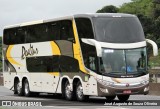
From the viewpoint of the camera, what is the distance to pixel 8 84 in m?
35.4

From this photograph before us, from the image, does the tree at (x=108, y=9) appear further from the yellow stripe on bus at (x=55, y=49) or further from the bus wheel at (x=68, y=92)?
the bus wheel at (x=68, y=92)

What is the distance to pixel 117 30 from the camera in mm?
25109

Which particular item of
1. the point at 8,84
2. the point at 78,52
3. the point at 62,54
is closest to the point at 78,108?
the point at 78,52

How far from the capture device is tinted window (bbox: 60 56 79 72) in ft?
87.7

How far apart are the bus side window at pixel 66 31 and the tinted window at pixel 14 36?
5.31 m

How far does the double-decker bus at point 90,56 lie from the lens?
2453 cm

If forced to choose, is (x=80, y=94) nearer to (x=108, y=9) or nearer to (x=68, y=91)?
(x=68, y=91)

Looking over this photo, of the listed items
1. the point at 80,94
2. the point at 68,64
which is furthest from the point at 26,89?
the point at 80,94

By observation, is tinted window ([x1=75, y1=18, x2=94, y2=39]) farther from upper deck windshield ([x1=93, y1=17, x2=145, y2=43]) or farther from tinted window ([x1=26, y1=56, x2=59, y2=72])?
tinted window ([x1=26, y1=56, x2=59, y2=72])

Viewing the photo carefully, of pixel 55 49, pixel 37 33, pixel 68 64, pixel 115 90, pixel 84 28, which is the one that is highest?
pixel 84 28

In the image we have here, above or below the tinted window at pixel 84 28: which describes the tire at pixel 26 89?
below

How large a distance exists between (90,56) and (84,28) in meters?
1.30

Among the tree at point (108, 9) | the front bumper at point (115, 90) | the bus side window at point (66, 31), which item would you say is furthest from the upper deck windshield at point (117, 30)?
the tree at point (108, 9)

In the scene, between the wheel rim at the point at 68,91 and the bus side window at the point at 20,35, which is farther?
the bus side window at the point at 20,35
